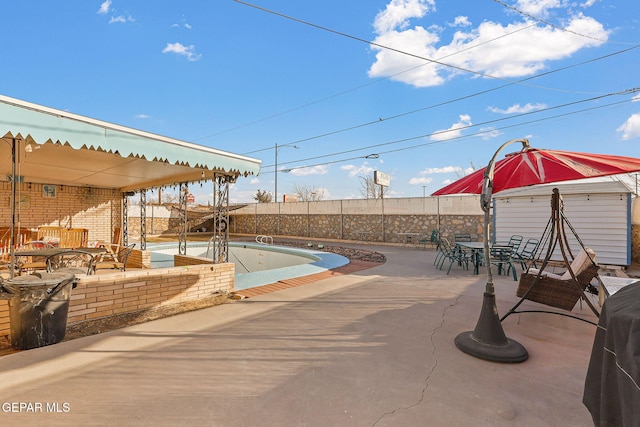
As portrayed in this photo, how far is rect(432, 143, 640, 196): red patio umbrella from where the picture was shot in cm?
308

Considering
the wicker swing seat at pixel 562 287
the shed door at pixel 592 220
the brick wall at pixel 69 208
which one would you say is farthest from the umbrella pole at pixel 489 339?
the brick wall at pixel 69 208

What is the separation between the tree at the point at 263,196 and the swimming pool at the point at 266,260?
27.9m

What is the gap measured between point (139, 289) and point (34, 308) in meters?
1.31

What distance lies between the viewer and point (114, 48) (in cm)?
918

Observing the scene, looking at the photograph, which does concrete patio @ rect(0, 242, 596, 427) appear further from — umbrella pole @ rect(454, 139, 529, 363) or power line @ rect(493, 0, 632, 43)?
power line @ rect(493, 0, 632, 43)

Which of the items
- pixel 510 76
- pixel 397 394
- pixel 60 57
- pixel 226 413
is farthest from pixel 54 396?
pixel 510 76

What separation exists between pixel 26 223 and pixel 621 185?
50.1ft

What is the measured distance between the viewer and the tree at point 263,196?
135ft

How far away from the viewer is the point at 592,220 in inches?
332

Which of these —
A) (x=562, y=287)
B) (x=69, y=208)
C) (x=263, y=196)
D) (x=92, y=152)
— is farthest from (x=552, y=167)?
(x=263, y=196)

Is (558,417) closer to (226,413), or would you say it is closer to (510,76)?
(226,413)
